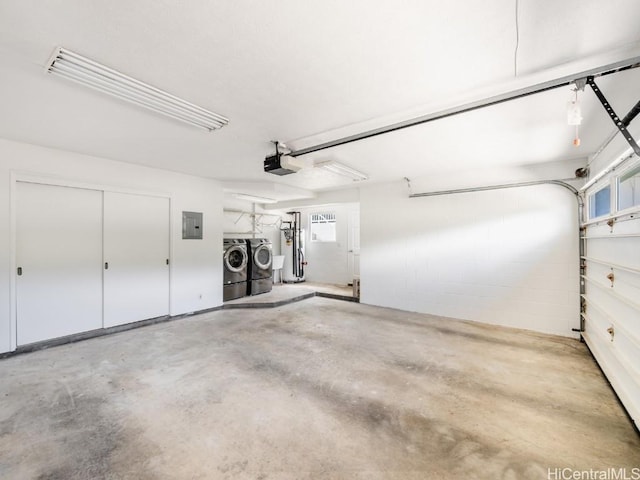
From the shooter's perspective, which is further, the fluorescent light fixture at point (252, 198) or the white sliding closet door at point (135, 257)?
the fluorescent light fixture at point (252, 198)

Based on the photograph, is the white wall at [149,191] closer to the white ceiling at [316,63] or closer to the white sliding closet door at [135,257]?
the white sliding closet door at [135,257]

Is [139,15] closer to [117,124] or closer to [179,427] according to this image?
[117,124]

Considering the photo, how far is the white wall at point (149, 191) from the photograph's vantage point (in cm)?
312

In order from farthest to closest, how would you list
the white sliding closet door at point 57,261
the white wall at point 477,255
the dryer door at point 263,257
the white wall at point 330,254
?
the white wall at point 330,254 → the dryer door at point 263,257 → the white wall at point 477,255 → the white sliding closet door at point 57,261

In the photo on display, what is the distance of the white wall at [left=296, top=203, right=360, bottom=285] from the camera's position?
7.66 metres

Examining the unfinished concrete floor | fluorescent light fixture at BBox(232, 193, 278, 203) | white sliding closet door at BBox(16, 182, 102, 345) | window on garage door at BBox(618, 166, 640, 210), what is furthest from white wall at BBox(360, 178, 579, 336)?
white sliding closet door at BBox(16, 182, 102, 345)

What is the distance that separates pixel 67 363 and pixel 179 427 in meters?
1.97

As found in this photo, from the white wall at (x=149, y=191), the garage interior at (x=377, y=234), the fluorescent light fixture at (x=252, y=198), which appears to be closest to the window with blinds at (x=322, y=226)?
the fluorescent light fixture at (x=252, y=198)

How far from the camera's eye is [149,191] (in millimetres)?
4277

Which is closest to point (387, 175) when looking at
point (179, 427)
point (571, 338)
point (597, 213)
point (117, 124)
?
point (597, 213)

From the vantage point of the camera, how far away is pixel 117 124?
2.70m

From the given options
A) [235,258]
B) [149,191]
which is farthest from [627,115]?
[235,258]

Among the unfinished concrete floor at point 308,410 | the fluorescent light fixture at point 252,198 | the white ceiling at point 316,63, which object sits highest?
the white ceiling at point 316,63

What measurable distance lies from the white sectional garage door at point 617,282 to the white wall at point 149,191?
17.5 feet
